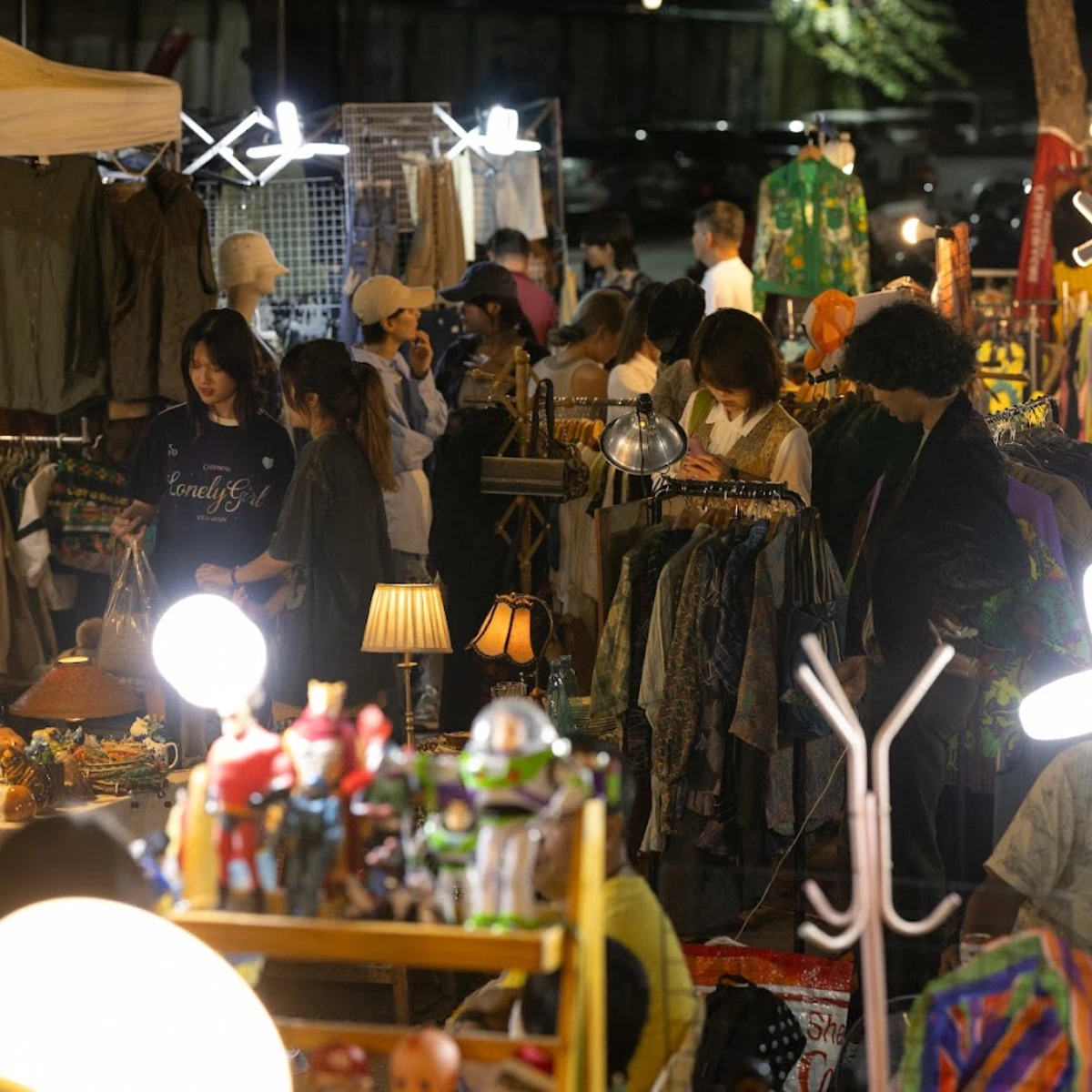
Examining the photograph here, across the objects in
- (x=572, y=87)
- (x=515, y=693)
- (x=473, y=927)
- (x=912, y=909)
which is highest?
(x=572, y=87)

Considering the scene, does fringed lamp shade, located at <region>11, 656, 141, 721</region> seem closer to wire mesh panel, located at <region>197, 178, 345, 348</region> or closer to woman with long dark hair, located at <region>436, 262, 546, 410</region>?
woman with long dark hair, located at <region>436, 262, 546, 410</region>

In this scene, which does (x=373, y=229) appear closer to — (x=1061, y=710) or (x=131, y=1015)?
(x=1061, y=710)

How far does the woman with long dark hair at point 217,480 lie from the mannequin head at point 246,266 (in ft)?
5.84

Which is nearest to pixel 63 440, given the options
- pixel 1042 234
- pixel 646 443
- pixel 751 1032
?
pixel 646 443

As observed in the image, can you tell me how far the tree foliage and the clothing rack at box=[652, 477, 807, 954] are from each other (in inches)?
517

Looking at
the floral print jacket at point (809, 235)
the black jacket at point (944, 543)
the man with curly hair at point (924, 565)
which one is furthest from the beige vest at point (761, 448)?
the floral print jacket at point (809, 235)

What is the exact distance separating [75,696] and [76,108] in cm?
162

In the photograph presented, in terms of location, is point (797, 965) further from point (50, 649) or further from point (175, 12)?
point (175, 12)

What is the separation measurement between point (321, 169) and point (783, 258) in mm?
2705

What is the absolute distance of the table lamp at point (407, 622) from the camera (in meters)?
4.93

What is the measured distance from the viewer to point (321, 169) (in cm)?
1002

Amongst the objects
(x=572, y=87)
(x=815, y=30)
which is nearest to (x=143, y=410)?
(x=572, y=87)

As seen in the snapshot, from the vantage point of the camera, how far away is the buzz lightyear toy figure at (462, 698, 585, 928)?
2.53 metres

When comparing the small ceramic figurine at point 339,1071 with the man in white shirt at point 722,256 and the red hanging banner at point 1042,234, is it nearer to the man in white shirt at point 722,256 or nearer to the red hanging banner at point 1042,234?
the man in white shirt at point 722,256
